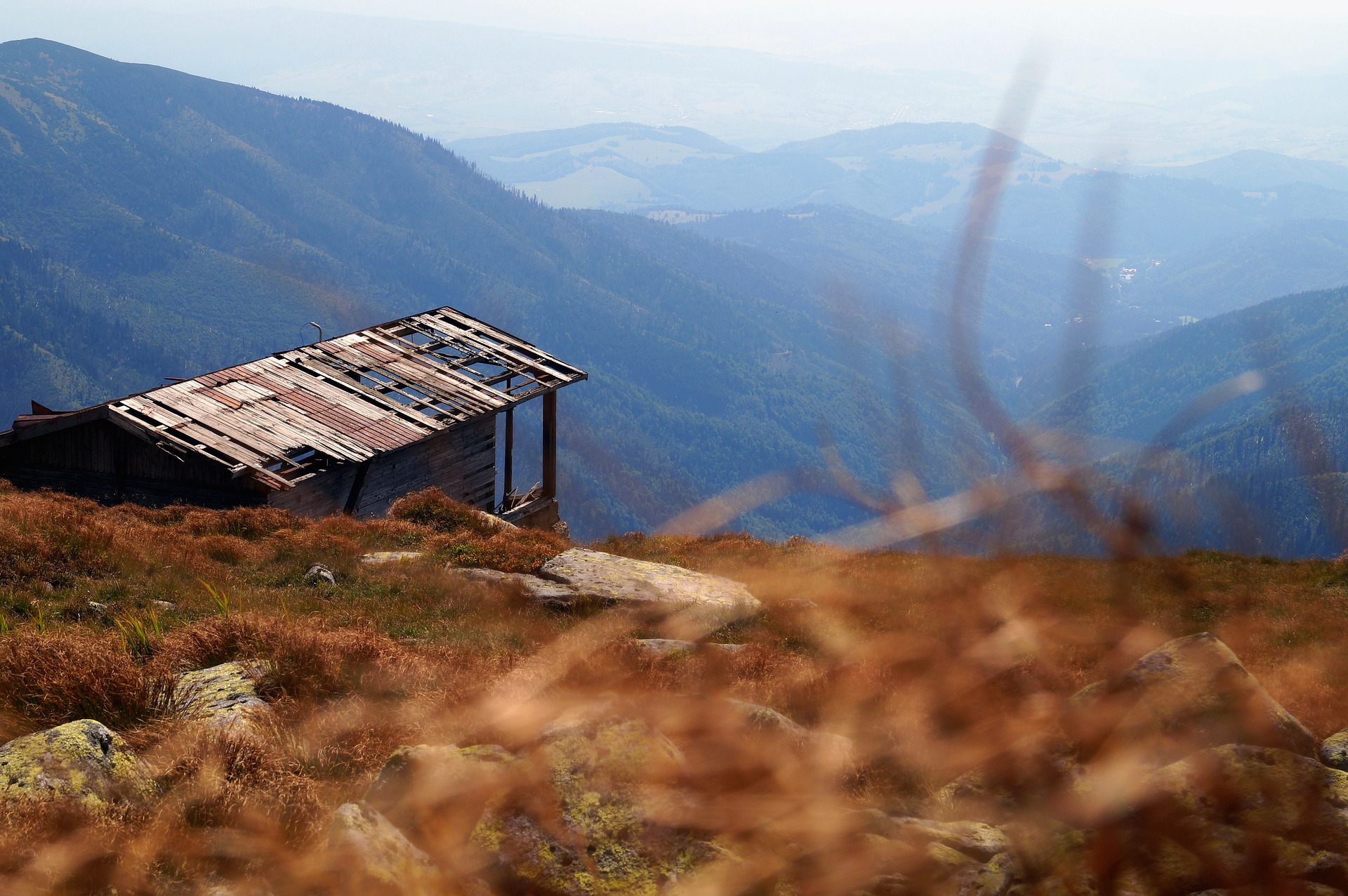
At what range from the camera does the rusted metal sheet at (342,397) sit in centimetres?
2469

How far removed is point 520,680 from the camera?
24.8 ft

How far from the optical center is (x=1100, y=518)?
9.57 feet

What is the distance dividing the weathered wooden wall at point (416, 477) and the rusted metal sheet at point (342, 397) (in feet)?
1.72

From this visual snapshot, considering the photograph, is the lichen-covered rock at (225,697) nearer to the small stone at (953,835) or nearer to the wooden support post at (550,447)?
the small stone at (953,835)

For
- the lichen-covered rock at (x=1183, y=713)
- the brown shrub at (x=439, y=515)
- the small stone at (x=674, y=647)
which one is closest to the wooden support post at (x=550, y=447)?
the brown shrub at (x=439, y=515)

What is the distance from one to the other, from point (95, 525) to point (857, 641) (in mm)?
11468

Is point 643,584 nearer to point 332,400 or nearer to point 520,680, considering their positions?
point 520,680

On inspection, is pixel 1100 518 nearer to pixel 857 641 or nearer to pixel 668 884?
pixel 668 884

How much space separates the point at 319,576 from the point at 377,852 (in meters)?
10.5

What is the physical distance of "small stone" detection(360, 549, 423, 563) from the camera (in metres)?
16.5

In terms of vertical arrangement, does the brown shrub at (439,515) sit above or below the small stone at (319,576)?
below

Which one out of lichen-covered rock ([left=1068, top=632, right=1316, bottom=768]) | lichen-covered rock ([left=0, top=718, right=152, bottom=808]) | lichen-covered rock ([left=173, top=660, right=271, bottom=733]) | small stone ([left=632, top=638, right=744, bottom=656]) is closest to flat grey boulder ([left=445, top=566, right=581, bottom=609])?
small stone ([left=632, top=638, right=744, bottom=656])

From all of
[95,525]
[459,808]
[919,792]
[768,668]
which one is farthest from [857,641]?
[95,525]

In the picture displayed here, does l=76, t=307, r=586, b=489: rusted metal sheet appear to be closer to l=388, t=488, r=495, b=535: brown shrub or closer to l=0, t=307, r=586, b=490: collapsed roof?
l=0, t=307, r=586, b=490: collapsed roof
